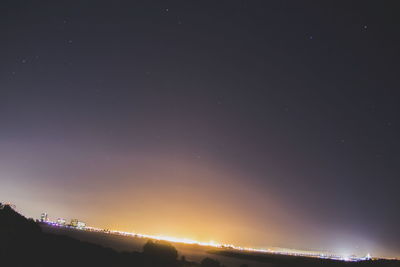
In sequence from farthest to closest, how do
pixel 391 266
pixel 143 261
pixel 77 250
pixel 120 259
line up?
pixel 391 266, pixel 143 261, pixel 120 259, pixel 77 250

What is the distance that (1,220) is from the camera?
19.5 m

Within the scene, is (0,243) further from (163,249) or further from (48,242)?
(163,249)

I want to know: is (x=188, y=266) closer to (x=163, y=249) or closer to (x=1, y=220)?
(x=163, y=249)

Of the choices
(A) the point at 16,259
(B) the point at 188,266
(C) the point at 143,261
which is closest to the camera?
(A) the point at 16,259

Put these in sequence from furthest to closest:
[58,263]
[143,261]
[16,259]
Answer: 1. [143,261]
2. [58,263]
3. [16,259]

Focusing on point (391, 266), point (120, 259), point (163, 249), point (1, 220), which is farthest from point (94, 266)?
point (391, 266)

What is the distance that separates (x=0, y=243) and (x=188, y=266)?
18944 millimetres

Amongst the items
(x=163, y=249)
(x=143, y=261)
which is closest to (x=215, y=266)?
(x=163, y=249)

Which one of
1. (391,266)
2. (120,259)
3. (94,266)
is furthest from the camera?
(391,266)

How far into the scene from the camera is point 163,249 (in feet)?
109

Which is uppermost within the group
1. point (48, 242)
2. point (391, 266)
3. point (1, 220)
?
point (1, 220)

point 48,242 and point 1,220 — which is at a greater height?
point 1,220

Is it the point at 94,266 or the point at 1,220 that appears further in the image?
the point at 94,266

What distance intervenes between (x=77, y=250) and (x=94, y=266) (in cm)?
306
